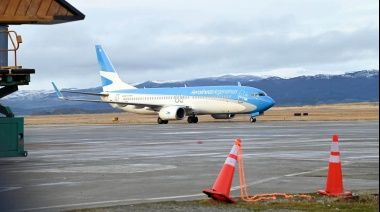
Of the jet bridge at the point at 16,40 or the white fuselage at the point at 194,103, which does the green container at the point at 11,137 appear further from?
the white fuselage at the point at 194,103

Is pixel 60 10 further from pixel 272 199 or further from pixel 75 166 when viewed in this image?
pixel 272 199

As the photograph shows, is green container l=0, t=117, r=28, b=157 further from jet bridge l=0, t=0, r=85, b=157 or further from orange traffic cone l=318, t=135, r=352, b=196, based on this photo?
orange traffic cone l=318, t=135, r=352, b=196

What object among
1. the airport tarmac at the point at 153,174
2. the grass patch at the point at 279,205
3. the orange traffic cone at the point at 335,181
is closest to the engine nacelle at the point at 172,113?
the airport tarmac at the point at 153,174

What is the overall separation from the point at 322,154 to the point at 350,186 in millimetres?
9810

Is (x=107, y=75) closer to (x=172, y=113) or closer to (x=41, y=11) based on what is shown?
(x=172, y=113)

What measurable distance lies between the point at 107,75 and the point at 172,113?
48.2 feet

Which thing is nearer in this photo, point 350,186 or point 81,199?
point 81,199

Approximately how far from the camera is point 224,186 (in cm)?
1351

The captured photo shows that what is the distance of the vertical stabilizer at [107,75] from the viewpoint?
7950 centimetres

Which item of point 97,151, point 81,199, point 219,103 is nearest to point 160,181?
point 81,199

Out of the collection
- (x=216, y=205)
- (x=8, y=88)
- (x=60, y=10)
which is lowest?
(x=216, y=205)

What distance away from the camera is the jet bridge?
17859 millimetres

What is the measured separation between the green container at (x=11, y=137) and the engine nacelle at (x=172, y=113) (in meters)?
47.2

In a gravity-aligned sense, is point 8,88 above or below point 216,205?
above
